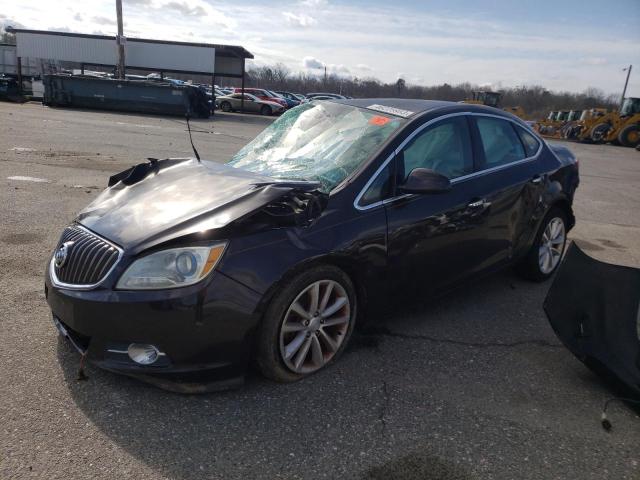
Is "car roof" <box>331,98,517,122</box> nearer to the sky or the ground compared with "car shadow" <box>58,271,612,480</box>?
nearer to the sky

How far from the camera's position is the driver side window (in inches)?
137

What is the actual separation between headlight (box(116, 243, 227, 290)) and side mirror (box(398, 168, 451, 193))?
1302mm

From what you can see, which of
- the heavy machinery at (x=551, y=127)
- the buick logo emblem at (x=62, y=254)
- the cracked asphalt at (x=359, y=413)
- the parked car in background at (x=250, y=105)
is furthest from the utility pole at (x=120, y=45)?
the buick logo emblem at (x=62, y=254)

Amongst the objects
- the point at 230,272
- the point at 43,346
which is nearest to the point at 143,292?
the point at 230,272

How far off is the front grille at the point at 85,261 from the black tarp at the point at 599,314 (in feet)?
9.13

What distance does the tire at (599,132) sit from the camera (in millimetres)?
28844

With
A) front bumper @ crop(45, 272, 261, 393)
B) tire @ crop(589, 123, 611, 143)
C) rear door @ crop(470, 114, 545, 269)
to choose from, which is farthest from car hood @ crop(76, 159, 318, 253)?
tire @ crop(589, 123, 611, 143)

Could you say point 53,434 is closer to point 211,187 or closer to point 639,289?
point 211,187

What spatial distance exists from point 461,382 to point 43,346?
8.48 feet

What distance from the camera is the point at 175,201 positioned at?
10.1ft

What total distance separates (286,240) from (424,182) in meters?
1.02

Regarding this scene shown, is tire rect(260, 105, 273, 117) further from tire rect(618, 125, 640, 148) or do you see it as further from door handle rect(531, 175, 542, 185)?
door handle rect(531, 175, 542, 185)

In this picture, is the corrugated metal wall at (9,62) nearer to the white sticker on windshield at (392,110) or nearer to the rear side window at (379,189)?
the white sticker on windshield at (392,110)

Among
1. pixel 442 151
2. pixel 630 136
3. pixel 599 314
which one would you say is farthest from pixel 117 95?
pixel 630 136
